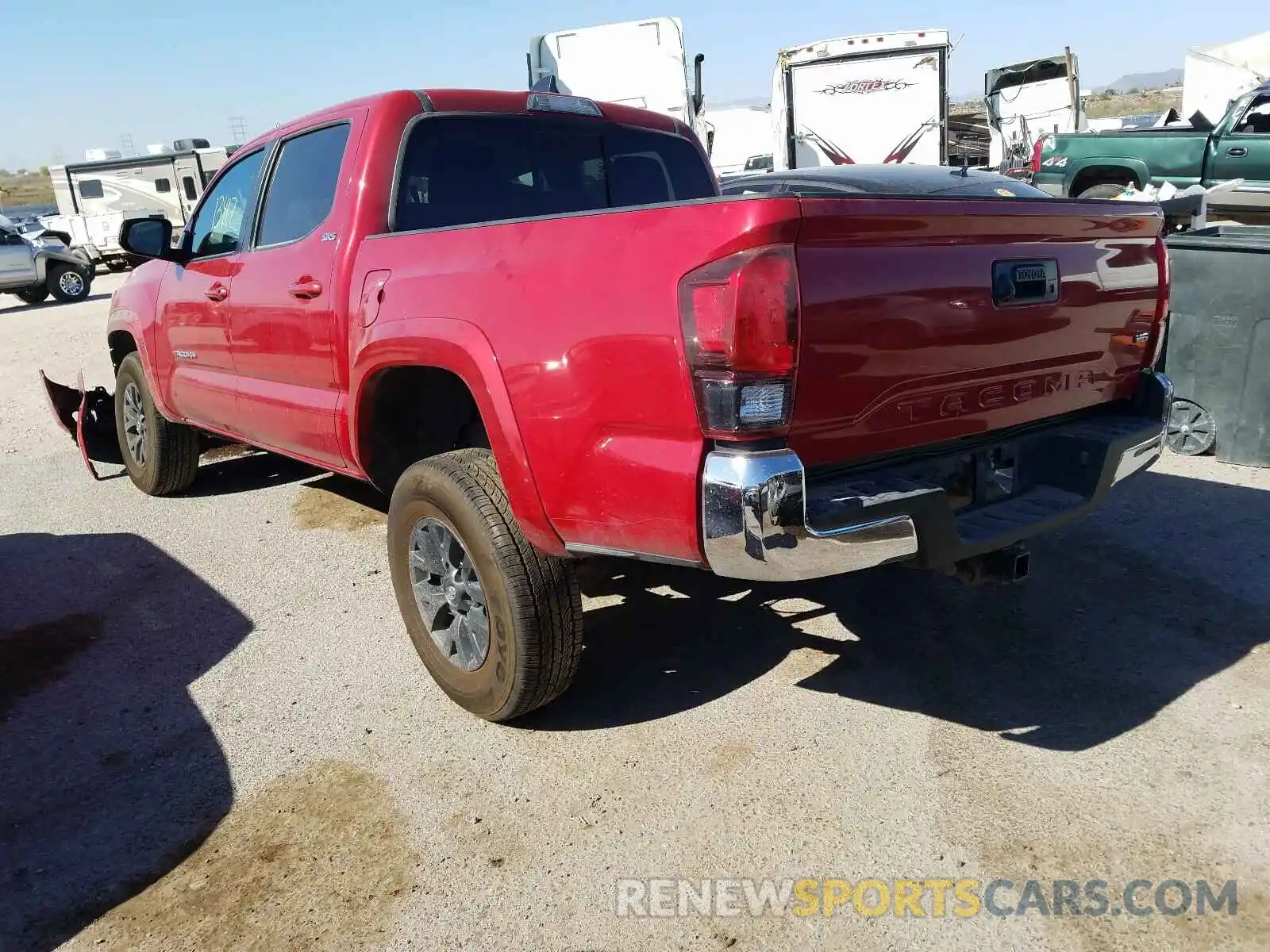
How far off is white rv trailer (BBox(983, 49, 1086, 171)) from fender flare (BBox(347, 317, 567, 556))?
19172 millimetres

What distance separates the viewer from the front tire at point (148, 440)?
5.74 metres

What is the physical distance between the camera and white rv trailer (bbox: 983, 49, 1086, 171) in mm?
19938

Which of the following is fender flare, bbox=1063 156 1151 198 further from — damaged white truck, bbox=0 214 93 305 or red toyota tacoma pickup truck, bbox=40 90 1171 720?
damaged white truck, bbox=0 214 93 305

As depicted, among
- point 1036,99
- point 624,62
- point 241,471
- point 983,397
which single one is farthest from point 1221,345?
point 1036,99

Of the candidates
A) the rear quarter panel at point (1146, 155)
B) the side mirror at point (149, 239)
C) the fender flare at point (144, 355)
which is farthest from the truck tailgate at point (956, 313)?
the rear quarter panel at point (1146, 155)

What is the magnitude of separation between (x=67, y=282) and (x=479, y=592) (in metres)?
21.2

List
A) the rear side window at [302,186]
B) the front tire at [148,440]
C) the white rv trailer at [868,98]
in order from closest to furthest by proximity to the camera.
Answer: the rear side window at [302,186] → the front tire at [148,440] → the white rv trailer at [868,98]

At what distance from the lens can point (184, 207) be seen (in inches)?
1038

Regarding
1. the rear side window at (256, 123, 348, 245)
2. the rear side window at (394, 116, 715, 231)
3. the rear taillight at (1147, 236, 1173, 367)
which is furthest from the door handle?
the rear taillight at (1147, 236, 1173, 367)

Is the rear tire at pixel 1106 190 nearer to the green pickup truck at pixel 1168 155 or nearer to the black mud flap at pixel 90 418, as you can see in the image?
the green pickup truck at pixel 1168 155

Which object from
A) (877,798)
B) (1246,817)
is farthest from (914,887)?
(1246,817)

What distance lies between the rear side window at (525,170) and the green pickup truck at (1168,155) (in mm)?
9436

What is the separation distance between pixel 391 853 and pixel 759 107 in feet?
80.9

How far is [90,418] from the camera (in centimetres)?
661
